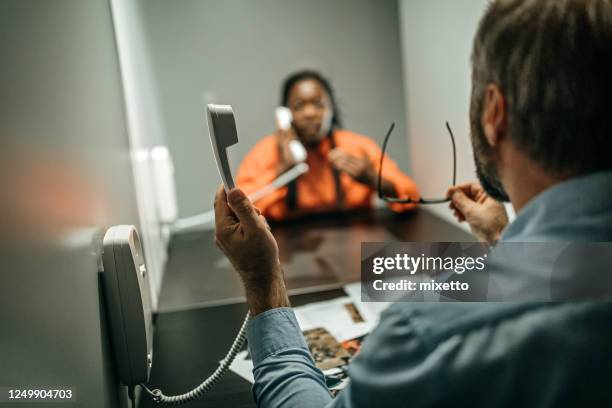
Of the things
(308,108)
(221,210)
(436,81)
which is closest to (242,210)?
(221,210)

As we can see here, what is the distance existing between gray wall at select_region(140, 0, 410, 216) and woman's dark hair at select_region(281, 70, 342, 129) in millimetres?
17

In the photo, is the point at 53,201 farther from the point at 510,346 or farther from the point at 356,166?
the point at 356,166

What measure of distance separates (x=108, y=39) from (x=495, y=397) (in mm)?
683

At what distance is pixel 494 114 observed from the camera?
350mm

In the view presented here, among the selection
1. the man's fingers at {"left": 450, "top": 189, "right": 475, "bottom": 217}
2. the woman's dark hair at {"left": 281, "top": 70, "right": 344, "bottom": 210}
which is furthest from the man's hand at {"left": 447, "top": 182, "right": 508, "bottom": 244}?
the woman's dark hair at {"left": 281, "top": 70, "right": 344, "bottom": 210}

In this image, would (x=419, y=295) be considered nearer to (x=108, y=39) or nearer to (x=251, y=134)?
(x=108, y=39)

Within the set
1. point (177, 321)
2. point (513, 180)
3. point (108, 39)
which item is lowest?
point (177, 321)

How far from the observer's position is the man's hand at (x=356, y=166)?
110 cm

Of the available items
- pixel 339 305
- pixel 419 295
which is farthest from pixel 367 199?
pixel 419 295

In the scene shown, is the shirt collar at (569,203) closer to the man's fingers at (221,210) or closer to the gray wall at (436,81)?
the man's fingers at (221,210)

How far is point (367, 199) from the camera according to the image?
118 cm

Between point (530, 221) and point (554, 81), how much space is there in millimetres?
81

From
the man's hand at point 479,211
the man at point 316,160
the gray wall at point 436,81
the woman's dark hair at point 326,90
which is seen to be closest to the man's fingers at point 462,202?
the man's hand at point 479,211

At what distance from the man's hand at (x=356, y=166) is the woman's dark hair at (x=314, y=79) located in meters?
0.08
